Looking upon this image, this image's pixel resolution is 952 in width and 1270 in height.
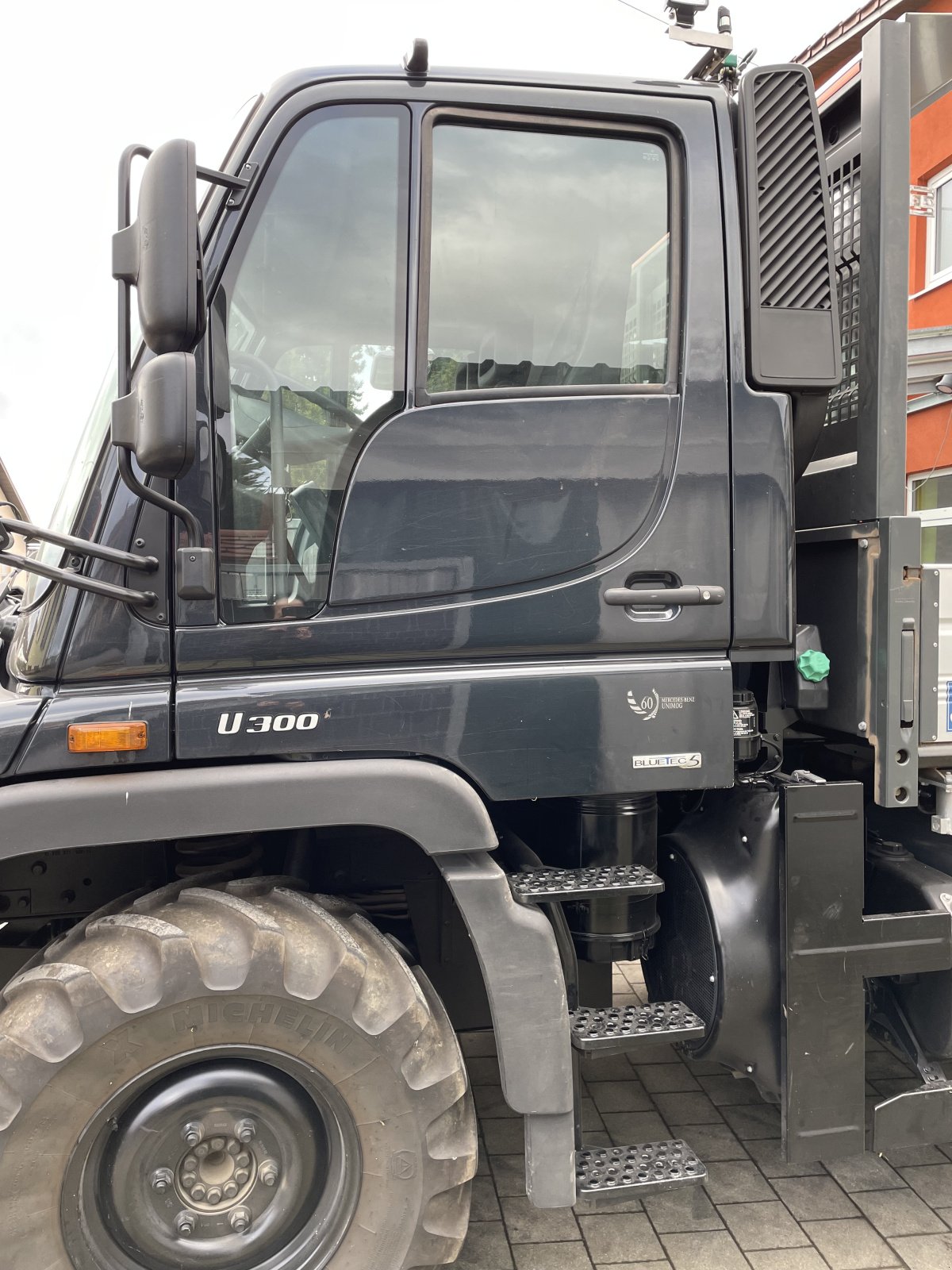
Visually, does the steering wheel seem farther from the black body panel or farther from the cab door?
the black body panel

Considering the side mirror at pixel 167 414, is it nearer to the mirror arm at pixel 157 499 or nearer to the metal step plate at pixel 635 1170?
the mirror arm at pixel 157 499

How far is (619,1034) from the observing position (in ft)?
7.61

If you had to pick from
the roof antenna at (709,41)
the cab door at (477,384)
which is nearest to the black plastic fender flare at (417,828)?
the cab door at (477,384)

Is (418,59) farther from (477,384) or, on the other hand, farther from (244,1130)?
(244,1130)

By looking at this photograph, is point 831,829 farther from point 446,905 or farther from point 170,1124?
point 170,1124

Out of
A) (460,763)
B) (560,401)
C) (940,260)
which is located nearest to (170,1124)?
(460,763)

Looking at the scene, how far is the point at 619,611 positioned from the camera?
7.56 feet

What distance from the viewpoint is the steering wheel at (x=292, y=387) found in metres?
2.15

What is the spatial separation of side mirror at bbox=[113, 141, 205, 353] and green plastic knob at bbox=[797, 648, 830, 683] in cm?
173

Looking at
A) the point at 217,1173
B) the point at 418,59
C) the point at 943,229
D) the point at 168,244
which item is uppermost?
the point at 943,229

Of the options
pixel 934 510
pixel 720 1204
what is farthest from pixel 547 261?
pixel 720 1204

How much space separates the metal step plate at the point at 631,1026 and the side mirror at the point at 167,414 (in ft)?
5.37

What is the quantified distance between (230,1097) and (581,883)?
971 millimetres

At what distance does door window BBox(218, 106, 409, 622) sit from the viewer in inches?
84.8
